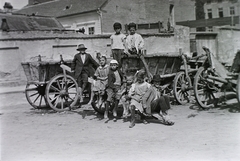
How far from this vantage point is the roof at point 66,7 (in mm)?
28188

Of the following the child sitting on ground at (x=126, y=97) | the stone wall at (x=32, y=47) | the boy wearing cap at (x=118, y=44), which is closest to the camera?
the child sitting on ground at (x=126, y=97)

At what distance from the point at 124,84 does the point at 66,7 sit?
2752cm

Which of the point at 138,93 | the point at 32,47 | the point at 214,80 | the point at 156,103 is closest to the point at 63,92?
the point at 138,93

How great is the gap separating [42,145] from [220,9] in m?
33.5

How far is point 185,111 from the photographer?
7.33 metres

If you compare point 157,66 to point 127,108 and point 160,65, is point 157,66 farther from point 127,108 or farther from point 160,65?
point 127,108

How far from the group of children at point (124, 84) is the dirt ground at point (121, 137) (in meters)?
0.35

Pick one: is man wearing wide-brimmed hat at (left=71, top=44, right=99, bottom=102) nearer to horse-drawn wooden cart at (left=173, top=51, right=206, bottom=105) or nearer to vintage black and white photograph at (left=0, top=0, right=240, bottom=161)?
vintage black and white photograph at (left=0, top=0, right=240, bottom=161)

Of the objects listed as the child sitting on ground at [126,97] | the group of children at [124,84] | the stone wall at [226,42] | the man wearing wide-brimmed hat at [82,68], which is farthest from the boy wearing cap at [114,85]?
the stone wall at [226,42]

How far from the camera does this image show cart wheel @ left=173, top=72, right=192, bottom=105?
779cm

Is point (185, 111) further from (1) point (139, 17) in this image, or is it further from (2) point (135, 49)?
(1) point (139, 17)

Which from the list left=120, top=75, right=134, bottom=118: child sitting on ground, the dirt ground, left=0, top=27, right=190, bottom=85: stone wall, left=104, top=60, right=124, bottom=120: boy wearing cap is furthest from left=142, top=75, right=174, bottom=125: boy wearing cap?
left=0, top=27, right=190, bottom=85: stone wall

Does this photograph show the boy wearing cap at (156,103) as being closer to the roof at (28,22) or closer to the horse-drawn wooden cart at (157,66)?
the horse-drawn wooden cart at (157,66)

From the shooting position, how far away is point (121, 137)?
5.21 meters
